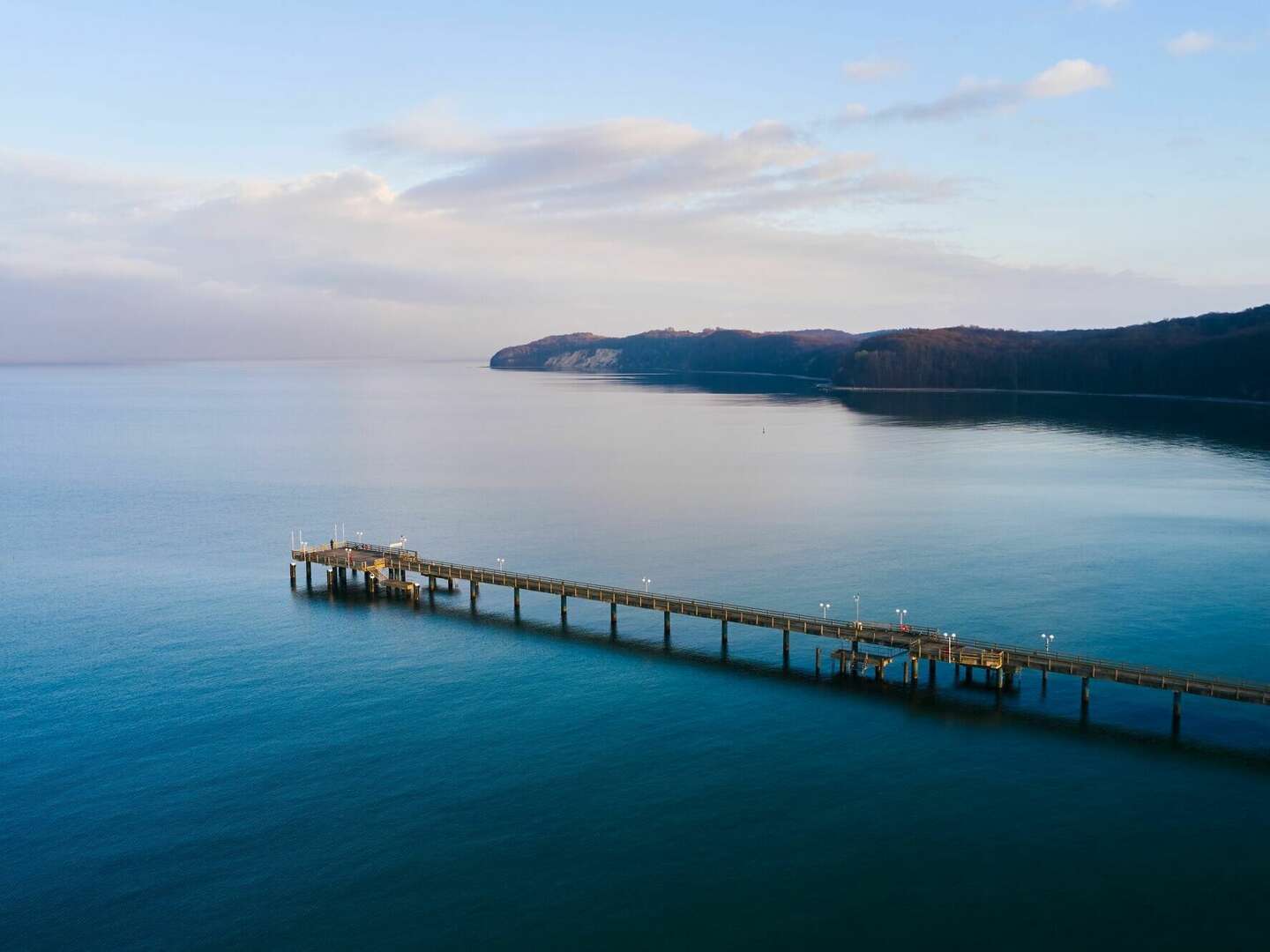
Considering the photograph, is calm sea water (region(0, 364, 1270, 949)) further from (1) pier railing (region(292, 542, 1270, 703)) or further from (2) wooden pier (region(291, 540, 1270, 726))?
(1) pier railing (region(292, 542, 1270, 703))

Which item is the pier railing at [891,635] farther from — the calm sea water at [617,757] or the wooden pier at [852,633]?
the calm sea water at [617,757]

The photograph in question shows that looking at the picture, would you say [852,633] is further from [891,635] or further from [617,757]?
[617,757]

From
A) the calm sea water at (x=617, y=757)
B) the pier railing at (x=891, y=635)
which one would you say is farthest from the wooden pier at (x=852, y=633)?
the calm sea water at (x=617, y=757)

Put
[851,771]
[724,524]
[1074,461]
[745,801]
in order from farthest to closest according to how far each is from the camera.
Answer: [1074,461] < [724,524] < [851,771] < [745,801]

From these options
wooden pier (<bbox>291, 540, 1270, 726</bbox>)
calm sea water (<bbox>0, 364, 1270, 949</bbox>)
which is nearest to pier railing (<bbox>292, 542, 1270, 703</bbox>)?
wooden pier (<bbox>291, 540, 1270, 726</bbox>)

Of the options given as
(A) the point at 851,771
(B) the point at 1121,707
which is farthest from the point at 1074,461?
(A) the point at 851,771

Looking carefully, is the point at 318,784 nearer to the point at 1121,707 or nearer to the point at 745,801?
the point at 745,801

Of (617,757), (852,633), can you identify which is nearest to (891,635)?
(852,633)
